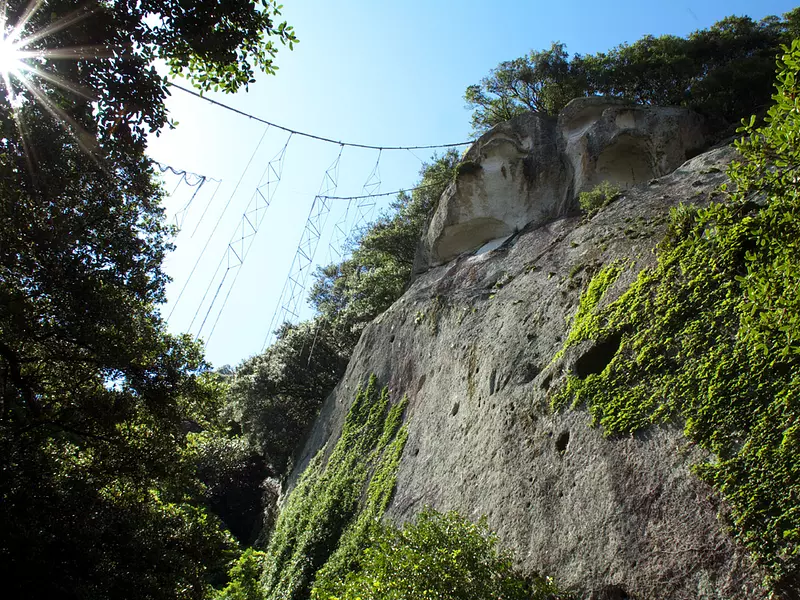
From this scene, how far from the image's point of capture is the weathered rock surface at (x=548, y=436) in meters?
5.93

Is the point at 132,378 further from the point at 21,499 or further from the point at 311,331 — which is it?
the point at 311,331

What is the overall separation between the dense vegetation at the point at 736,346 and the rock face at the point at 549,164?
8719mm

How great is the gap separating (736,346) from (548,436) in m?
2.80

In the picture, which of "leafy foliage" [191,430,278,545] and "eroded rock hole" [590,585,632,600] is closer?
"eroded rock hole" [590,585,632,600]

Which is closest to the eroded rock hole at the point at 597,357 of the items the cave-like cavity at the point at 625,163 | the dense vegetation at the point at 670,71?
the cave-like cavity at the point at 625,163

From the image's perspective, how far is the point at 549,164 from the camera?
63.0 feet

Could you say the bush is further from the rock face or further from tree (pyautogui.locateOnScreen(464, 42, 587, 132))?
tree (pyautogui.locateOnScreen(464, 42, 587, 132))

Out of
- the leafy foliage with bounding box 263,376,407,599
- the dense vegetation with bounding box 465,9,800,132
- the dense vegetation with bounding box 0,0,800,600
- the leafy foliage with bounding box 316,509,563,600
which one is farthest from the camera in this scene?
the dense vegetation with bounding box 465,9,800,132

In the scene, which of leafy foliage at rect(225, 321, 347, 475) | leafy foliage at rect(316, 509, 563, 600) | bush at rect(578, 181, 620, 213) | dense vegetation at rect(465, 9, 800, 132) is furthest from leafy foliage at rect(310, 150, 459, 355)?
leafy foliage at rect(316, 509, 563, 600)

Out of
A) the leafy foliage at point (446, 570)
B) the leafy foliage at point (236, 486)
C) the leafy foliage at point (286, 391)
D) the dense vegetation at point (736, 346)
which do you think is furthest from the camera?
the leafy foliage at point (286, 391)

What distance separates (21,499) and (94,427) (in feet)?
6.83

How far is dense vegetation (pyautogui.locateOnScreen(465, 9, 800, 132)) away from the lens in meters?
19.6

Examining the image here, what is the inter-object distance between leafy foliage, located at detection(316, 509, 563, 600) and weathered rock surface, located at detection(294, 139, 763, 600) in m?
0.42

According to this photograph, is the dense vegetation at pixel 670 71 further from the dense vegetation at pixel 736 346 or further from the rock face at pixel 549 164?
the dense vegetation at pixel 736 346
